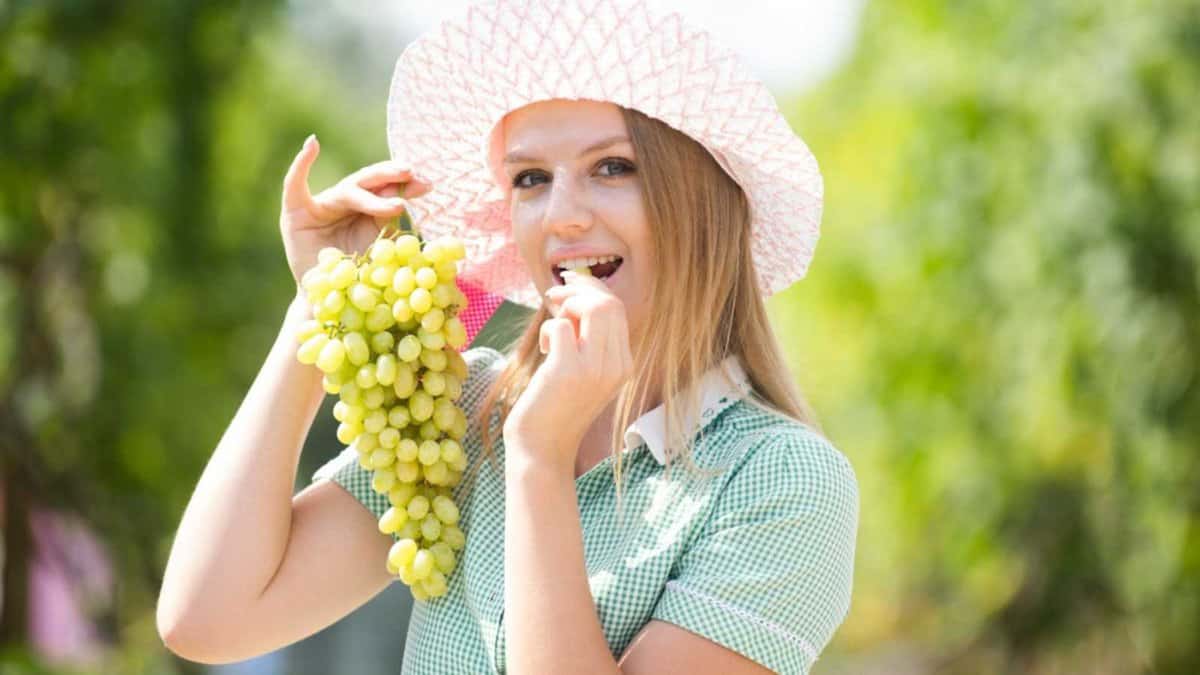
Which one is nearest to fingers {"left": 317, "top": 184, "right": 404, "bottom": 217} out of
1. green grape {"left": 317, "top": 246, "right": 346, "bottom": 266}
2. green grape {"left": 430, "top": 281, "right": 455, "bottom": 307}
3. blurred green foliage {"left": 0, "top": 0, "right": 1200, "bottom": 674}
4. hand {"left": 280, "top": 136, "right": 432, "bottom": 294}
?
hand {"left": 280, "top": 136, "right": 432, "bottom": 294}

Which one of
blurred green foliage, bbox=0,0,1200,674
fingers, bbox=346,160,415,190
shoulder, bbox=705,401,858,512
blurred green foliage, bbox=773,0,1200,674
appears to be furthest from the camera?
blurred green foliage, bbox=0,0,1200,674

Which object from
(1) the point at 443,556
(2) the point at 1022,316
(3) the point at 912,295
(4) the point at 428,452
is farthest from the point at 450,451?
(3) the point at 912,295

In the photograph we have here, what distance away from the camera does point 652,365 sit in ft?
6.31

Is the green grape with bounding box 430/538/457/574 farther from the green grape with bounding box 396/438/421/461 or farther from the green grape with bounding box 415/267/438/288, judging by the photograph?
the green grape with bounding box 415/267/438/288

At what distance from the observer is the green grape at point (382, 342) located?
182cm

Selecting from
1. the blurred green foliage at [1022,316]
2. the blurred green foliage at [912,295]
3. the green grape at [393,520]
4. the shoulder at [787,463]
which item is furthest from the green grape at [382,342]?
the blurred green foliage at [1022,316]

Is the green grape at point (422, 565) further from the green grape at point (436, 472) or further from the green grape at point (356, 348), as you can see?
the green grape at point (356, 348)

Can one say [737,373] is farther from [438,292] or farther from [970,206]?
[970,206]

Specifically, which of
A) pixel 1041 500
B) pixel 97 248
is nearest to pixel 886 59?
pixel 1041 500

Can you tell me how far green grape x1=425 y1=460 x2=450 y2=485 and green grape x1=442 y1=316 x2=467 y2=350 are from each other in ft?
0.50

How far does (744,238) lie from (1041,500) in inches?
212

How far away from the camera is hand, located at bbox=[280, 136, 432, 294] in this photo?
2029 mm

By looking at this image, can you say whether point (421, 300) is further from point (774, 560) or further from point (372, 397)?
point (774, 560)

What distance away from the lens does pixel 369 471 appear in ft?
6.84
